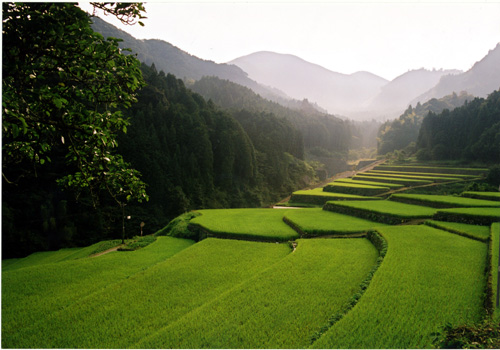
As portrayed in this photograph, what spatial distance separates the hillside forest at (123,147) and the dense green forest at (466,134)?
0.19 m

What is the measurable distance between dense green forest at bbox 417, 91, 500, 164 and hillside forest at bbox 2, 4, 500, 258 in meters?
0.19

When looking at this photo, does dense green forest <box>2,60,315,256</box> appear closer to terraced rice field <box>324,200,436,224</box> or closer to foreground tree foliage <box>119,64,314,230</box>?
foreground tree foliage <box>119,64,314,230</box>

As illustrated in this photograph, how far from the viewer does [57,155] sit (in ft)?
93.4

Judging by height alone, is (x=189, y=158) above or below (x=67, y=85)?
below

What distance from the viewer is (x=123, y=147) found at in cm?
3366

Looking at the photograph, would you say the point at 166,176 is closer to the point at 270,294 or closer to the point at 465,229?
the point at 465,229

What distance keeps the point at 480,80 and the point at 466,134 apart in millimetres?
138318

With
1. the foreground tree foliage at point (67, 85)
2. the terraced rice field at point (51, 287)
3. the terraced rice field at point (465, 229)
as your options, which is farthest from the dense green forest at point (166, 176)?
the terraced rice field at point (465, 229)

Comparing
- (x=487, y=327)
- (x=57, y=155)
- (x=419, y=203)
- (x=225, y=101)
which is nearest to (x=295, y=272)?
(x=487, y=327)

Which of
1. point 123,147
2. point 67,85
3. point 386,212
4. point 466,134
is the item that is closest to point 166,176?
point 123,147

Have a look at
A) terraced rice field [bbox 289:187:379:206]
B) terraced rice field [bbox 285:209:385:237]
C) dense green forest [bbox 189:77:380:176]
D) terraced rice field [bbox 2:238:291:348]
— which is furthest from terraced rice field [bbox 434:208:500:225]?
dense green forest [bbox 189:77:380:176]

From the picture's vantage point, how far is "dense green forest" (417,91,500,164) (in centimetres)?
4028

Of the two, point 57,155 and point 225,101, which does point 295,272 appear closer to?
point 57,155

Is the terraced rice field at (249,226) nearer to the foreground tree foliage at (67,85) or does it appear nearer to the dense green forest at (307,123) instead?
the foreground tree foliage at (67,85)
